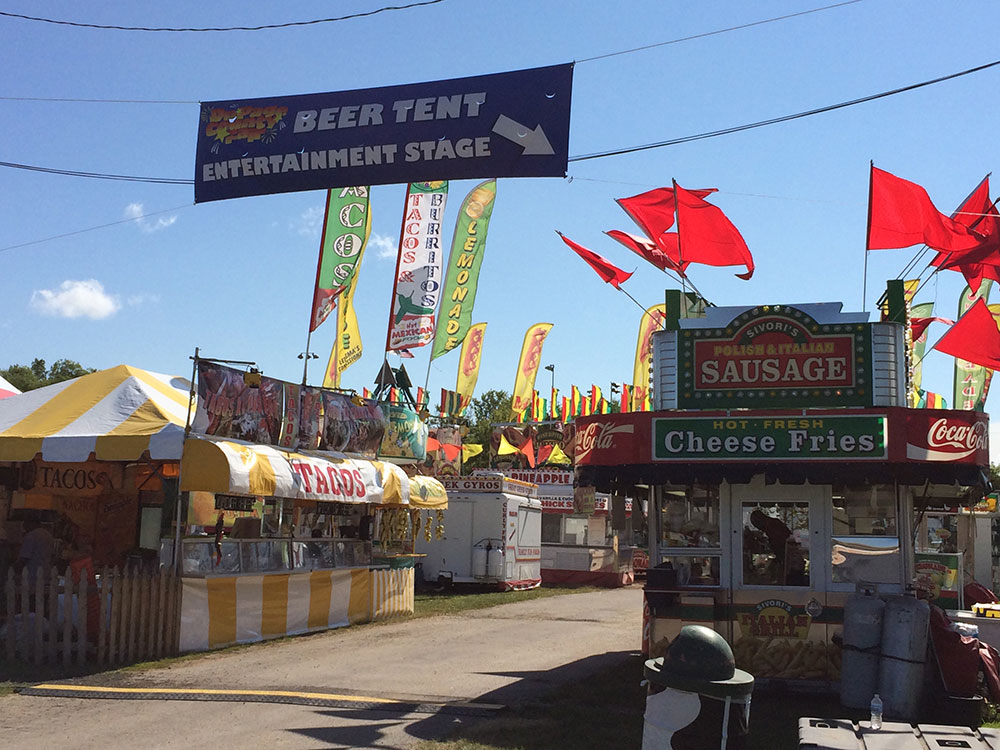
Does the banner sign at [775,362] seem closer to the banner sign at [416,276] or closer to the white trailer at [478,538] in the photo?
the banner sign at [416,276]

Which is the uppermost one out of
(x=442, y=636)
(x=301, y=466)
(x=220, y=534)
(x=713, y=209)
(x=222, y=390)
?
(x=713, y=209)

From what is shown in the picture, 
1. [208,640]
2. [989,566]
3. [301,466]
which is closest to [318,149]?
[301,466]

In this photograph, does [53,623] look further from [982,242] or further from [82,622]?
[982,242]

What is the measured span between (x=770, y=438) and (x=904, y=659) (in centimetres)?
249

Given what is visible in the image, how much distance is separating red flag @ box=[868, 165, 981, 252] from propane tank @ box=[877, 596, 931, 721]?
16.1ft

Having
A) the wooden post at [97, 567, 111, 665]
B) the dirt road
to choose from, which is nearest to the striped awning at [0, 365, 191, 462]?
the wooden post at [97, 567, 111, 665]

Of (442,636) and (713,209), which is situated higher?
(713,209)

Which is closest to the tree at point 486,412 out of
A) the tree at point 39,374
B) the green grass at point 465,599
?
the tree at point 39,374

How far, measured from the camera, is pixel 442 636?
15.9 m

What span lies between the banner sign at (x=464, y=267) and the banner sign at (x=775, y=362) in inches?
537

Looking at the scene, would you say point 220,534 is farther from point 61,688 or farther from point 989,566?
point 989,566

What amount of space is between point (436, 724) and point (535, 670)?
362 cm

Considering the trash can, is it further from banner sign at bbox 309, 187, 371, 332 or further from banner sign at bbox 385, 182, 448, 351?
banner sign at bbox 385, 182, 448, 351

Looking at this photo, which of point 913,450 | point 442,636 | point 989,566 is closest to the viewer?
point 913,450
